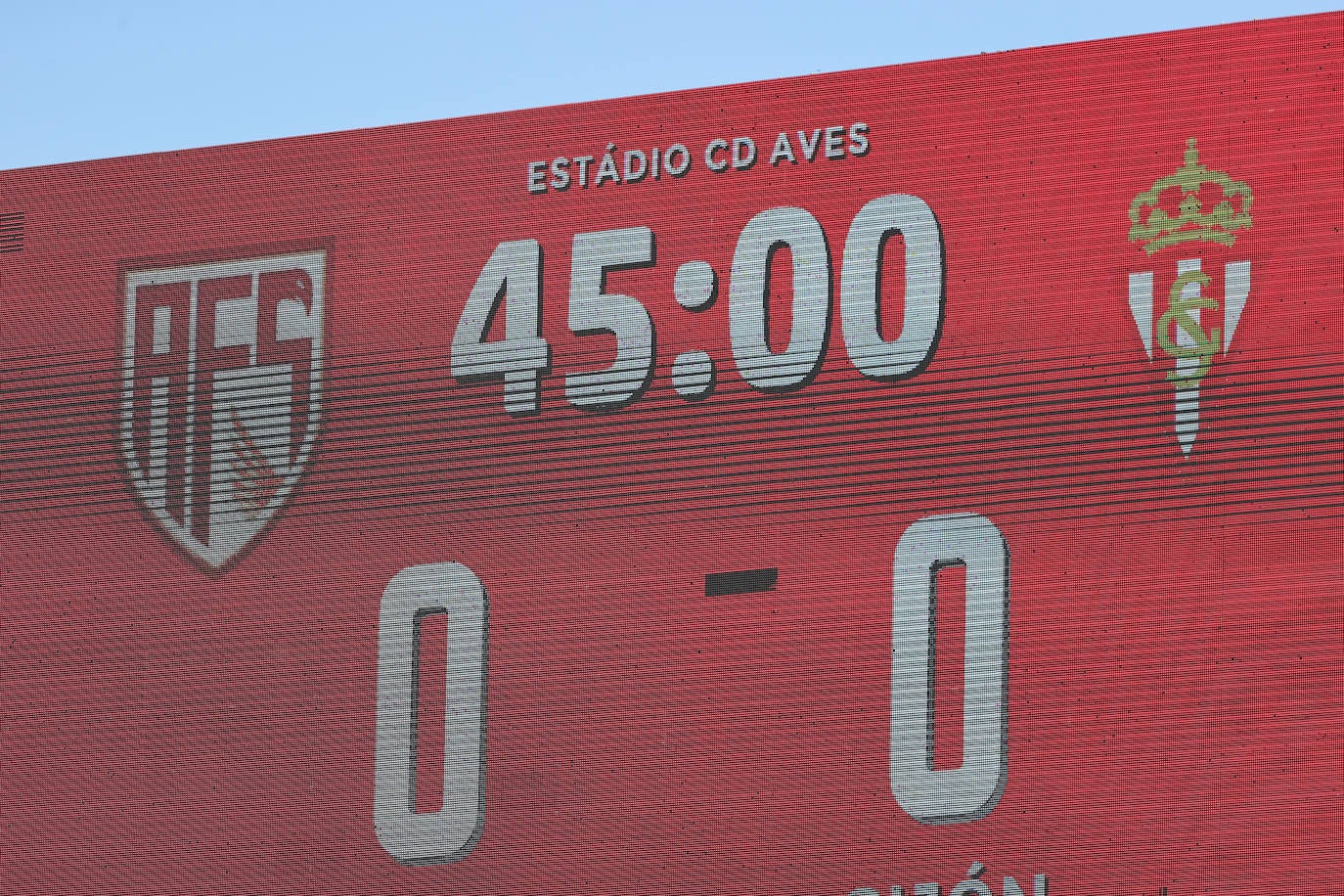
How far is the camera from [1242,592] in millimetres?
21031

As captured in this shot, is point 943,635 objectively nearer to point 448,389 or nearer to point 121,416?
point 448,389

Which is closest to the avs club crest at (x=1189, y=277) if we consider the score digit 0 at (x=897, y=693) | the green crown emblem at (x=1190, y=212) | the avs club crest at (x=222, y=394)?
the green crown emblem at (x=1190, y=212)

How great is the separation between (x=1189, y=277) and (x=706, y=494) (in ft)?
15.7

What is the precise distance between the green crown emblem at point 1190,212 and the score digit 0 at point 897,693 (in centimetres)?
298

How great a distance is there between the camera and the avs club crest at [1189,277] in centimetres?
2158

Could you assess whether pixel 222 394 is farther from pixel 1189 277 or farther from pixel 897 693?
pixel 1189 277

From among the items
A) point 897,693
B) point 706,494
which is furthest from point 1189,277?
point 706,494

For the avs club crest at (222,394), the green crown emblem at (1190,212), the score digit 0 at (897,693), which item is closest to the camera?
the score digit 0 at (897,693)

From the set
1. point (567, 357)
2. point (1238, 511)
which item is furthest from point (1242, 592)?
point (567, 357)

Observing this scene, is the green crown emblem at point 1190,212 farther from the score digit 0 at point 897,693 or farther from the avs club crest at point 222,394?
the avs club crest at point 222,394

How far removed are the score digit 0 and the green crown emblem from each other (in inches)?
117

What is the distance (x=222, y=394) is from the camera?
24656mm

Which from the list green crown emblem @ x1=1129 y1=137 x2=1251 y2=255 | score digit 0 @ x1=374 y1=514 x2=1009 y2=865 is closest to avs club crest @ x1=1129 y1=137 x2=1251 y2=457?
green crown emblem @ x1=1129 y1=137 x2=1251 y2=255

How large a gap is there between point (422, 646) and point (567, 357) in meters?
3.09
